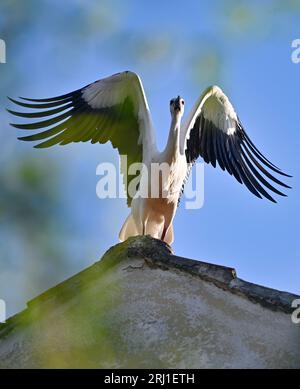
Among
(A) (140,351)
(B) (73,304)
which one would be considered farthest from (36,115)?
(A) (140,351)

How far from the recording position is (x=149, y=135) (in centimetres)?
976

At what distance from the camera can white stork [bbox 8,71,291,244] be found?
31.0ft

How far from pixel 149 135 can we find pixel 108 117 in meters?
0.60

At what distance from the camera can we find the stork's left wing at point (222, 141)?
1035cm

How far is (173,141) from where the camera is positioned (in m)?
9.53

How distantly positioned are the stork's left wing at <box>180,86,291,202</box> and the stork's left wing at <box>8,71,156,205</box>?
61 cm

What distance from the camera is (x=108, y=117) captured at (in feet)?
33.3

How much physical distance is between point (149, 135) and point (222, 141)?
1248 mm

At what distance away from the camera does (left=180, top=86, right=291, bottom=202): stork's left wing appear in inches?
408

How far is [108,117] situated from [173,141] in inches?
36.4

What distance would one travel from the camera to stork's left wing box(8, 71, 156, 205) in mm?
9773

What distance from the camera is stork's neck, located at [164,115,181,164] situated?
9461 mm
